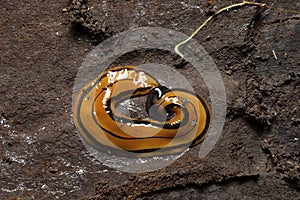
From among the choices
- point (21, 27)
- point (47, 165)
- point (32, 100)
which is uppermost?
point (21, 27)

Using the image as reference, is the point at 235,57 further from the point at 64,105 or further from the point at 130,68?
the point at 64,105

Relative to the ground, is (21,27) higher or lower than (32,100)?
higher

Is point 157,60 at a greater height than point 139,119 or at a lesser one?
greater

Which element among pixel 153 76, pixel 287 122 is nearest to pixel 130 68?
pixel 153 76
